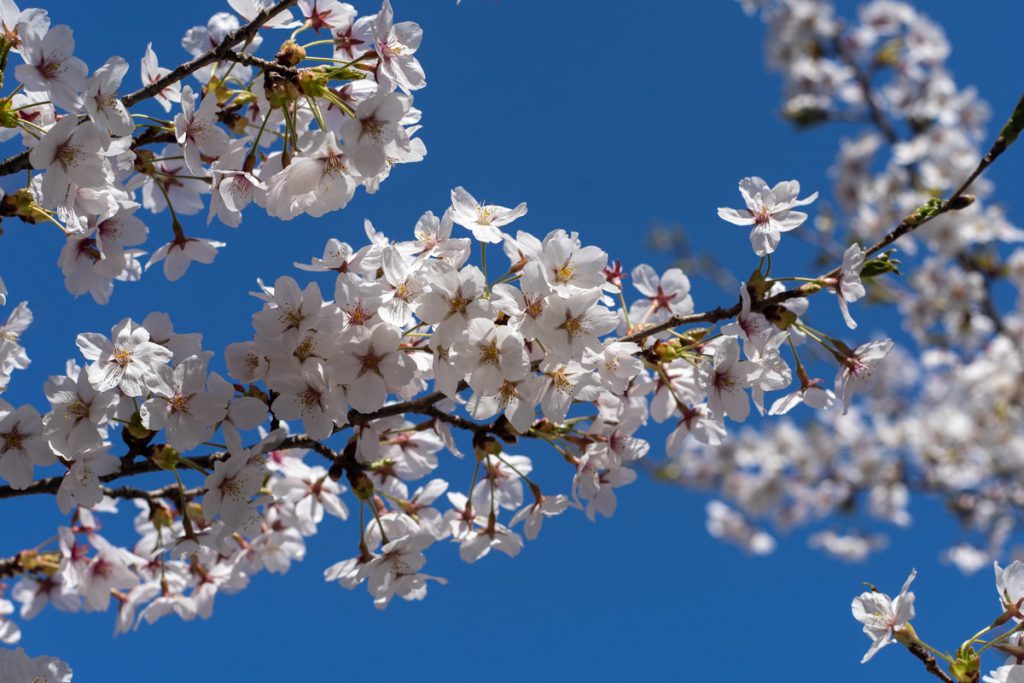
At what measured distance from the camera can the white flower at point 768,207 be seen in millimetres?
2252

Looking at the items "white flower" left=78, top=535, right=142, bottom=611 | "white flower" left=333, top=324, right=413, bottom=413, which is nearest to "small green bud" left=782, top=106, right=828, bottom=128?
"white flower" left=333, top=324, right=413, bottom=413

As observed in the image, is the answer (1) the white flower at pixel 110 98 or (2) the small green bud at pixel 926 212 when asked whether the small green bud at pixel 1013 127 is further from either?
(1) the white flower at pixel 110 98

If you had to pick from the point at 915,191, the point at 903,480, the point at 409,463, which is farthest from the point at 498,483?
the point at 903,480

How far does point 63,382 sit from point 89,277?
1.43 feet

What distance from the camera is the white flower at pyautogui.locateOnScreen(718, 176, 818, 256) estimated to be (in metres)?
2.25

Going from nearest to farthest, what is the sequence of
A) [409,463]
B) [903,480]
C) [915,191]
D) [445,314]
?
[445,314], [409,463], [915,191], [903,480]

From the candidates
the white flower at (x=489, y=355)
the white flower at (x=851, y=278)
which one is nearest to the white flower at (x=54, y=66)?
the white flower at (x=489, y=355)

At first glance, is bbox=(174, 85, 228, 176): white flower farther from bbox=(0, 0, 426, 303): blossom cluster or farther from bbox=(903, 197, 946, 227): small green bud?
bbox=(903, 197, 946, 227): small green bud

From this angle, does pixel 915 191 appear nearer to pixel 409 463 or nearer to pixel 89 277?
pixel 409 463

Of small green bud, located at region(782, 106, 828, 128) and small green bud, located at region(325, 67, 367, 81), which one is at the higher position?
small green bud, located at region(782, 106, 828, 128)

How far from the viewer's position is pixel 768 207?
7.54 ft

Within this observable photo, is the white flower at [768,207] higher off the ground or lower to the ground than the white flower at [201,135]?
higher

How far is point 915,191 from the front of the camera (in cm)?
761

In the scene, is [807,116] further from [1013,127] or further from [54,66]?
[54,66]
